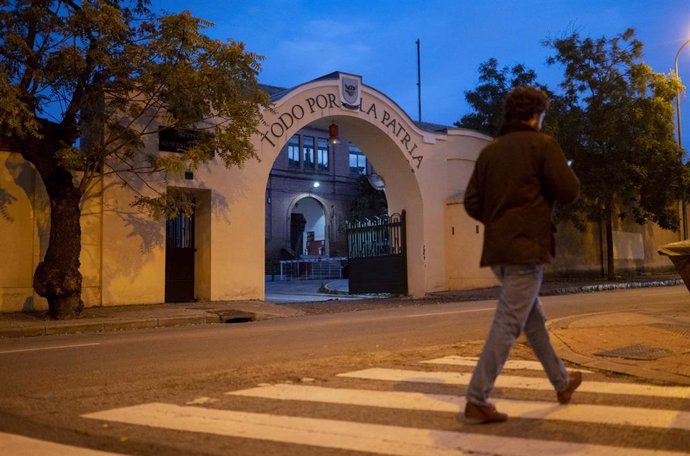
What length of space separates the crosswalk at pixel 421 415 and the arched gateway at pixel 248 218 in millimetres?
11229

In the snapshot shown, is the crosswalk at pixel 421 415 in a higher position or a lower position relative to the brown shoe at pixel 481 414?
lower

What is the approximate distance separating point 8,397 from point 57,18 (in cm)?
987

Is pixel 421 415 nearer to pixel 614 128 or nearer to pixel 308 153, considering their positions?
pixel 614 128

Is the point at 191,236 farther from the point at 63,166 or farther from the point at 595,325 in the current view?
the point at 595,325

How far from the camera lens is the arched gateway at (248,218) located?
15.1 metres

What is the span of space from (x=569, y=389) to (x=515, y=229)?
4.35 feet

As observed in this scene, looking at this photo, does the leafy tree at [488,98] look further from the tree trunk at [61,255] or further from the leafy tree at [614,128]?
the tree trunk at [61,255]

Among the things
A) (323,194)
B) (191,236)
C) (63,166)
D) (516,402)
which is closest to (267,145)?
(191,236)

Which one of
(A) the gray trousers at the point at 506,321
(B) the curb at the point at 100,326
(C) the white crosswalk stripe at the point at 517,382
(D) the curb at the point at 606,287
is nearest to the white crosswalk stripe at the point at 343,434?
(A) the gray trousers at the point at 506,321

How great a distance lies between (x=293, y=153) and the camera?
44.5 metres

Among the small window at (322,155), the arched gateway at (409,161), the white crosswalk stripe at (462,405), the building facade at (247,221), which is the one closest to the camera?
the white crosswalk stripe at (462,405)

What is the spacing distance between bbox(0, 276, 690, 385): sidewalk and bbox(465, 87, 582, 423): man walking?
2.32 meters

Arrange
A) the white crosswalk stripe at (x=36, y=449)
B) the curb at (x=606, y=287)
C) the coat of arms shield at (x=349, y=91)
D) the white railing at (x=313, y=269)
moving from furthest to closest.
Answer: the white railing at (x=313, y=269) < the curb at (x=606, y=287) < the coat of arms shield at (x=349, y=91) < the white crosswalk stripe at (x=36, y=449)

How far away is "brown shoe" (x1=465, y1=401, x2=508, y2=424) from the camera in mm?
4152
